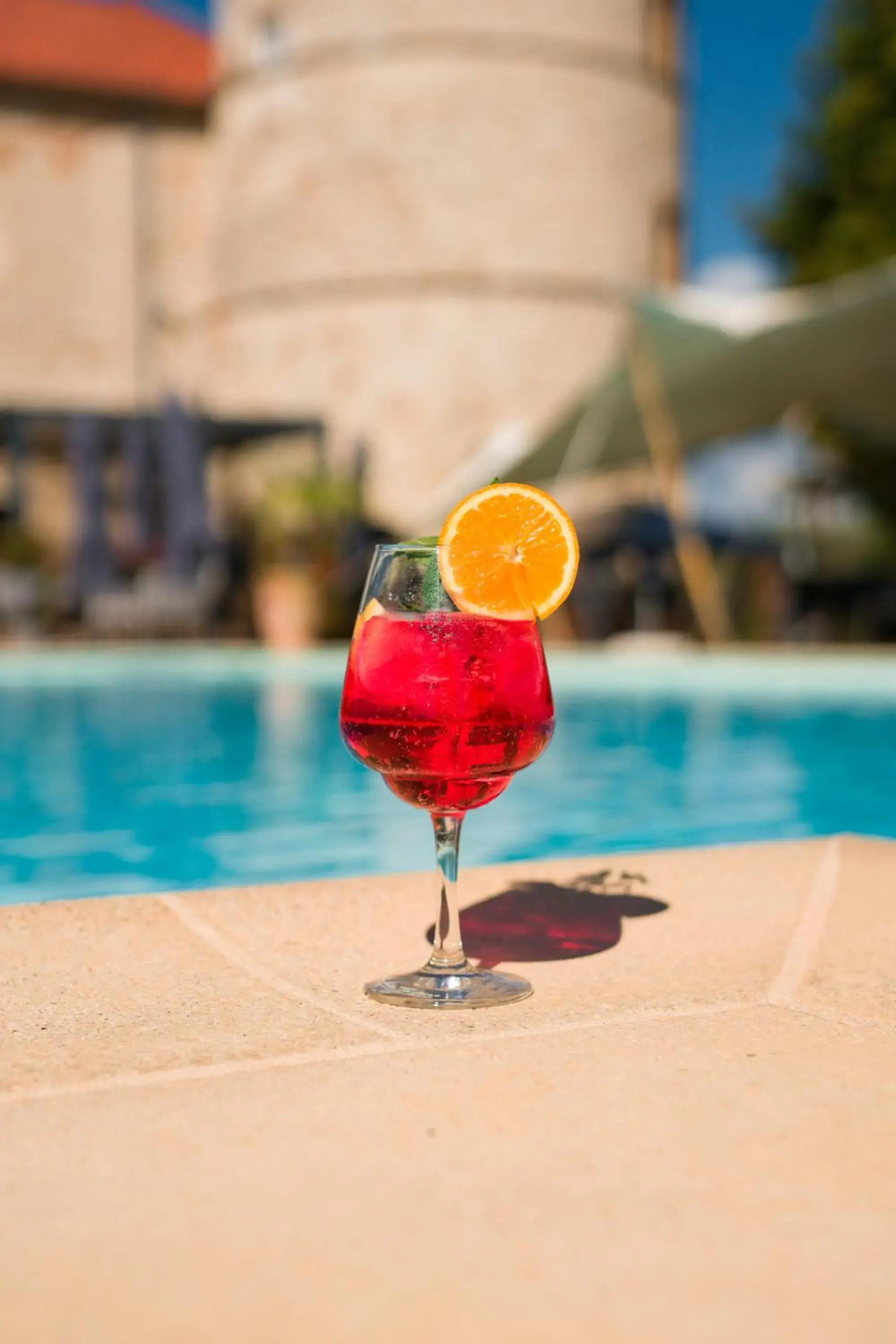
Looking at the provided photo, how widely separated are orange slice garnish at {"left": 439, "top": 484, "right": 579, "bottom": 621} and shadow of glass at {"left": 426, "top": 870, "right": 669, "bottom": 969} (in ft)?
1.92

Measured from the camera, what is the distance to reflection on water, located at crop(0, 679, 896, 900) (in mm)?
5484

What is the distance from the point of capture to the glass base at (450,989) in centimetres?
222

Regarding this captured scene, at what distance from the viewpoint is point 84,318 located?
26922mm

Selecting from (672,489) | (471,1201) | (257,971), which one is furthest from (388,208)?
(471,1201)

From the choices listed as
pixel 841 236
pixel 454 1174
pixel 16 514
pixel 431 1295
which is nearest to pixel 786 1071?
pixel 454 1174

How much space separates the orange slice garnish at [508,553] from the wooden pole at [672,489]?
11582 millimetres

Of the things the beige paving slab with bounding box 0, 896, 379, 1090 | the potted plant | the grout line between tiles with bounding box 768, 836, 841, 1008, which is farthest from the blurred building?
the beige paving slab with bounding box 0, 896, 379, 1090

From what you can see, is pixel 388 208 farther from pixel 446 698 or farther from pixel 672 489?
pixel 446 698

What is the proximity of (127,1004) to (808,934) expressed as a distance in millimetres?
1143

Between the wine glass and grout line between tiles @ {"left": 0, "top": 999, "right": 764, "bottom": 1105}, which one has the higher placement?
the wine glass

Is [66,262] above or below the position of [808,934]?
above

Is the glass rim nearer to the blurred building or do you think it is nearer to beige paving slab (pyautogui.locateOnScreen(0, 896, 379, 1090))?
beige paving slab (pyautogui.locateOnScreen(0, 896, 379, 1090))

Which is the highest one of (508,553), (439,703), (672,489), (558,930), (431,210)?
(431,210)

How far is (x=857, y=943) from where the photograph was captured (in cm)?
254
